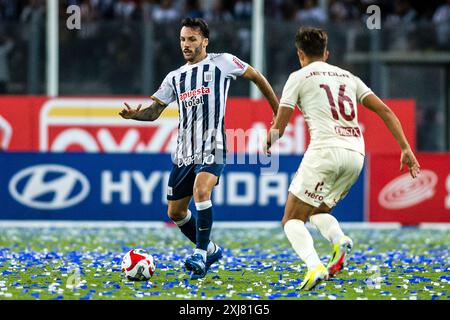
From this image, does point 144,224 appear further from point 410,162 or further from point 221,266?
point 410,162

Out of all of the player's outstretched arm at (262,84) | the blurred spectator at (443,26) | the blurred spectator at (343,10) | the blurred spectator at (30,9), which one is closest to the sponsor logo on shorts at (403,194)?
the blurred spectator at (443,26)

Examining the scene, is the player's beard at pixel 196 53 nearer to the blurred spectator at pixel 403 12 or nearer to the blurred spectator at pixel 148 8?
the blurred spectator at pixel 148 8

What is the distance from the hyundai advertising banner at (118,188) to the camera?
15.5 m

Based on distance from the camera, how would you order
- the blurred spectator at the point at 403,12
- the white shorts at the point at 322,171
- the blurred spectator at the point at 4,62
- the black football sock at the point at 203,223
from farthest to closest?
1. the blurred spectator at the point at 403,12
2. the blurred spectator at the point at 4,62
3. the black football sock at the point at 203,223
4. the white shorts at the point at 322,171

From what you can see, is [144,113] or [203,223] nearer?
[203,223]

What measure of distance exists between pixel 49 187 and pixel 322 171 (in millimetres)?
7813

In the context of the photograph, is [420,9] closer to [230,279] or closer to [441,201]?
[441,201]

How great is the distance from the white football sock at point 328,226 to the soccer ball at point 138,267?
4.98 feet

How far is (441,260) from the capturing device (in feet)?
38.2

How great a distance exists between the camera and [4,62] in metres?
18.4

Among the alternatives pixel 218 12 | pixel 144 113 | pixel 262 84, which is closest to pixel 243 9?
pixel 218 12
